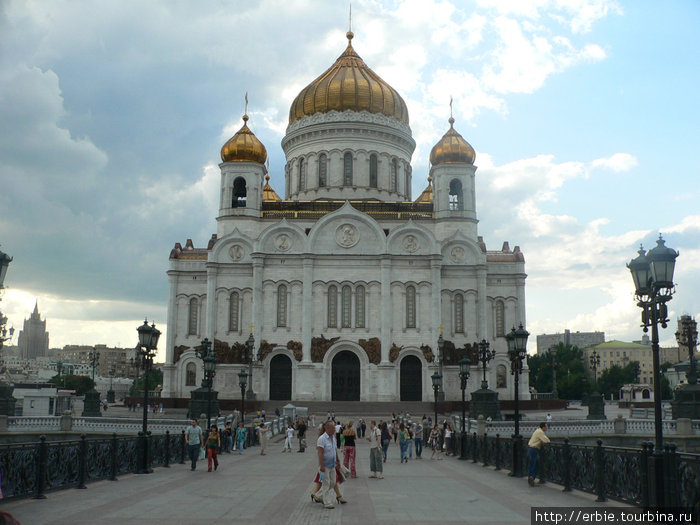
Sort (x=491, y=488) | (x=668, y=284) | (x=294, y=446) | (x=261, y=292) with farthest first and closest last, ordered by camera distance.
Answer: (x=261, y=292), (x=294, y=446), (x=491, y=488), (x=668, y=284)

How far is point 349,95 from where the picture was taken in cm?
5606

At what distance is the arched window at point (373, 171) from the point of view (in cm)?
5622

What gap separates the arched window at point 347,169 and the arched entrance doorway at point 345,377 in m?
14.0

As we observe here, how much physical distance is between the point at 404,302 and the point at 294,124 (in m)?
18.4

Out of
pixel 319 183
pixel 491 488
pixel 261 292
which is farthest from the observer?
pixel 319 183

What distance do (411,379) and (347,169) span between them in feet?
57.8

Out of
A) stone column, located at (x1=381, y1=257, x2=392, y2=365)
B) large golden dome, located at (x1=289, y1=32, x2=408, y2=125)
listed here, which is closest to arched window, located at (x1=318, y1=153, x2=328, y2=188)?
large golden dome, located at (x1=289, y1=32, x2=408, y2=125)

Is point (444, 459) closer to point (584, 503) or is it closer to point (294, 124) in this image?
point (584, 503)

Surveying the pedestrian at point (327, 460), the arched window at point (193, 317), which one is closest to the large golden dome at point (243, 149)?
the arched window at point (193, 317)

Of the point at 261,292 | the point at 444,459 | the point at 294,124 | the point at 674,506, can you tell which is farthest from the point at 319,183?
the point at 674,506

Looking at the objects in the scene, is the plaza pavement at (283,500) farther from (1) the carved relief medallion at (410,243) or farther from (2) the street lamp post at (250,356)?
(1) the carved relief medallion at (410,243)

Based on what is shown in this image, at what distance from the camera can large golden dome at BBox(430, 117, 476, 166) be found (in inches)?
2089

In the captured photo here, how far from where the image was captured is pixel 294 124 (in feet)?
191

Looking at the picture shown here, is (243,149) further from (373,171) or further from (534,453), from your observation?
(534,453)
